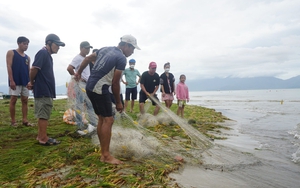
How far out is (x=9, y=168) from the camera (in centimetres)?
348

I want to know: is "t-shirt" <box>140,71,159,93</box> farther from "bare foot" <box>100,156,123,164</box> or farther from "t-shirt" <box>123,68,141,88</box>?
"bare foot" <box>100,156,123,164</box>

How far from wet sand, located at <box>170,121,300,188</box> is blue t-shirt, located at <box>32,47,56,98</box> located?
3051 mm

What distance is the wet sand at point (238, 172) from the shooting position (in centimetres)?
319

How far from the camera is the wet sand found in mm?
3186

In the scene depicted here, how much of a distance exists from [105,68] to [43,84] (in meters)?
1.77

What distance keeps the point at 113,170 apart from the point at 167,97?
5896 mm

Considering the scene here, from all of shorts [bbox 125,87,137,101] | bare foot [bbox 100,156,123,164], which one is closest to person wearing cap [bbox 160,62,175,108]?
shorts [bbox 125,87,137,101]

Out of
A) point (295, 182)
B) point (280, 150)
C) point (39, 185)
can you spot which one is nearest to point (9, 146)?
point (39, 185)

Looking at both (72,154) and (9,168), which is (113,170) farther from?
(9,168)

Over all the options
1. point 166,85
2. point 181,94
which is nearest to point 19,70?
point 166,85

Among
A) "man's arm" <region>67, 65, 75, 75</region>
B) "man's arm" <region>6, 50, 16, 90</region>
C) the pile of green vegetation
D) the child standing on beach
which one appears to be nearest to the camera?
the pile of green vegetation

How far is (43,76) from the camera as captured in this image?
15.0 ft

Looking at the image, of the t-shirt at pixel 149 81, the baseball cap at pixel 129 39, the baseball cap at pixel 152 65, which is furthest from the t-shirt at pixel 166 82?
the baseball cap at pixel 129 39

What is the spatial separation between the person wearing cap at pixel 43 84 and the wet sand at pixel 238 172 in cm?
286
